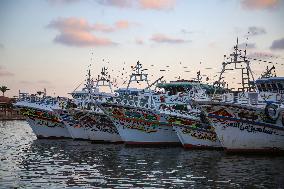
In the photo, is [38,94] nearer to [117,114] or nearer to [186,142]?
[117,114]

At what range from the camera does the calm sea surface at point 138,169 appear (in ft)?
59.3

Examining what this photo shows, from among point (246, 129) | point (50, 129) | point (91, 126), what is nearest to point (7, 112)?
point (50, 129)

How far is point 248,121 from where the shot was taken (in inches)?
1017

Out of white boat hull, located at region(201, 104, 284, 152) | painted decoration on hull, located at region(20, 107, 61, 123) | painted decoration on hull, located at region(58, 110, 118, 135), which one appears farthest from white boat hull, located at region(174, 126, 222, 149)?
painted decoration on hull, located at region(20, 107, 61, 123)

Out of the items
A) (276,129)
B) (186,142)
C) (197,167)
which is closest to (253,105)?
(276,129)

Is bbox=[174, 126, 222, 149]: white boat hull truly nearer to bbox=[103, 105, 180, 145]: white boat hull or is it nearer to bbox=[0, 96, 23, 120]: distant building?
bbox=[103, 105, 180, 145]: white boat hull

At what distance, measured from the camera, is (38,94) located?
44062 millimetres

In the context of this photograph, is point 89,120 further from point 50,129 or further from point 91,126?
point 50,129

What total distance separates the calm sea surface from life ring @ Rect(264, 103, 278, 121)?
243 cm

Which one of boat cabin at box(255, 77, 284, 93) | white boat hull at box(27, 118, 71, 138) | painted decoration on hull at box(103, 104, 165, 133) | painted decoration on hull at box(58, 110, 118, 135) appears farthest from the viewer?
white boat hull at box(27, 118, 71, 138)

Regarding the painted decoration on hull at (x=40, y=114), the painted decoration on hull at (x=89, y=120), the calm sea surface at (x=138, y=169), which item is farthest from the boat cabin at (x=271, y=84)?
the painted decoration on hull at (x=40, y=114)

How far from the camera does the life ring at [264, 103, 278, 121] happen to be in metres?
25.2

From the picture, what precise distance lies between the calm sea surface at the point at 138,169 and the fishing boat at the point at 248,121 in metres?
0.91

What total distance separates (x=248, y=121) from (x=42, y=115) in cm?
2400
